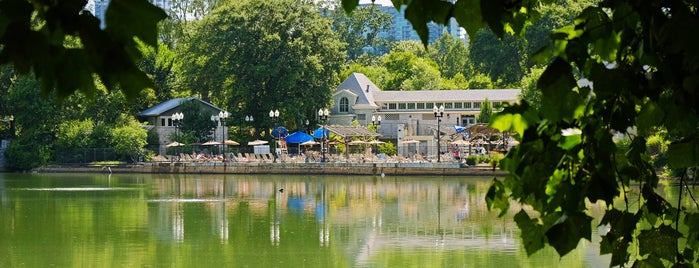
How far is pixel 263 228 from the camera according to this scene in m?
23.7

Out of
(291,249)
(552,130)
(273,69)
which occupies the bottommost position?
(291,249)

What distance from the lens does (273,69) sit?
58938 mm

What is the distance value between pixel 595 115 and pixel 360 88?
64960 millimetres

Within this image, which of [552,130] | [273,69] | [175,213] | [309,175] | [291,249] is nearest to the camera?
[552,130]

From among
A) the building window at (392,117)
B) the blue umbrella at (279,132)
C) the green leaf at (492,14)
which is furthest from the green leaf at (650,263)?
the building window at (392,117)

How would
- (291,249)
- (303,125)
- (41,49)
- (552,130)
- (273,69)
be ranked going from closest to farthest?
1. (41,49)
2. (552,130)
3. (291,249)
4. (273,69)
5. (303,125)

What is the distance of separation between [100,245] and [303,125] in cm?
4329

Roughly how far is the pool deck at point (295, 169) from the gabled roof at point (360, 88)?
56.5ft

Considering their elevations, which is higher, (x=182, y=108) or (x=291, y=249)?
(x=182, y=108)

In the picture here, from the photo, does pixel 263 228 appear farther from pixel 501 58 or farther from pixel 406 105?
pixel 501 58

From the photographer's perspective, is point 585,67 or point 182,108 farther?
point 182,108

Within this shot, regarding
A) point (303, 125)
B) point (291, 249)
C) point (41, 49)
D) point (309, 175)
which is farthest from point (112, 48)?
point (303, 125)

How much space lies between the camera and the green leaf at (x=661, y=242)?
341 cm

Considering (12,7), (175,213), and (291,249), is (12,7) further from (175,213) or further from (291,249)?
(175,213)
